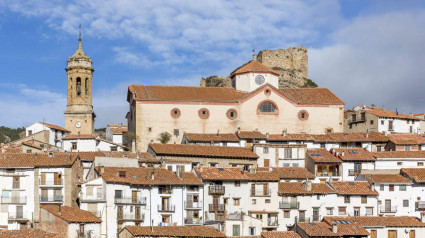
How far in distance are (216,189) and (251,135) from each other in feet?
55.9

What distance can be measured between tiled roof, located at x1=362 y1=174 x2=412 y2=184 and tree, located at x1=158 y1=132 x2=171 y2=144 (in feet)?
80.8

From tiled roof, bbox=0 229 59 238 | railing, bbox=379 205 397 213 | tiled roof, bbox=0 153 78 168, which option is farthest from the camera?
railing, bbox=379 205 397 213

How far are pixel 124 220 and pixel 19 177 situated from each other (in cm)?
1136

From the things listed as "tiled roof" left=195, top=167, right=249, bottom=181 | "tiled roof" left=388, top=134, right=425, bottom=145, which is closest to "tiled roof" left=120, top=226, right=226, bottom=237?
"tiled roof" left=195, top=167, right=249, bottom=181

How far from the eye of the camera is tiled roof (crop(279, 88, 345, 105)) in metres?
92.4

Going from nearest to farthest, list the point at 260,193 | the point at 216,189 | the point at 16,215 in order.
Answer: the point at 16,215 → the point at 216,189 → the point at 260,193

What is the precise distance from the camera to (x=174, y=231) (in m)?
60.3

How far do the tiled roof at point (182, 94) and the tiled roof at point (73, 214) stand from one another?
28532 mm

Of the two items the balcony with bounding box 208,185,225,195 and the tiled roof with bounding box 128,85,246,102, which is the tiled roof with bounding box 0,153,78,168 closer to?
the balcony with bounding box 208,185,225,195

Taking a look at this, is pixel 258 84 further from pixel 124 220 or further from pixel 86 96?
pixel 124 220

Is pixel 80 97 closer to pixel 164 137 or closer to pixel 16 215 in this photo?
pixel 164 137

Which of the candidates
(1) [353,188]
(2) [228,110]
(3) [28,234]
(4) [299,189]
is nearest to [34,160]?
(3) [28,234]

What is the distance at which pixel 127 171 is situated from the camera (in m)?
67.2

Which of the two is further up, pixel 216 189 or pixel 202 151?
pixel 202 151
